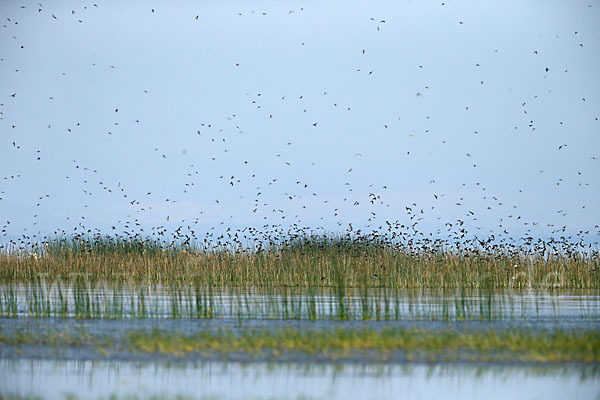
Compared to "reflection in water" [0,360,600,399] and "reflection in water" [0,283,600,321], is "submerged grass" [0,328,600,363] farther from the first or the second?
"reflection in water" [0,283,600,321]

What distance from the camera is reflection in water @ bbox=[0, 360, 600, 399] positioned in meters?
9.30

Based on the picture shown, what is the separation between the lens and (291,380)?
9.98 m

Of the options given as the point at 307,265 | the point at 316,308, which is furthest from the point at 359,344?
the point at 307,265

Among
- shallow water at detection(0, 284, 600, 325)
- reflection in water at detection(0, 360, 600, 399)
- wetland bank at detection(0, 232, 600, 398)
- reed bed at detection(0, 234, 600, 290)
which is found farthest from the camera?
reed bed at detection(0, 234, 600, 290)

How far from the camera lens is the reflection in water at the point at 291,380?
9.30m

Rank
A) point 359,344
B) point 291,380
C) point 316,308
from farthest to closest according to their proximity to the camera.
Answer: point 316,308 → point 359,344 → point 291,380

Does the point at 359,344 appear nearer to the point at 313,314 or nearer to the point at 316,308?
the point at 313,314

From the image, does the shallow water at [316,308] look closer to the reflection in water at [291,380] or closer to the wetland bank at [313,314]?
the wetland bank at [313,314]

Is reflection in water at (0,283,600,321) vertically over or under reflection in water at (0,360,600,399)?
over

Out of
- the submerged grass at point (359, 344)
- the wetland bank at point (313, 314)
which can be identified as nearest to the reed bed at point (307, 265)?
the wetland bank at point (313, 314)

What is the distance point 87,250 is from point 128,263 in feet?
10.4

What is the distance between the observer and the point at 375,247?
86.5 ft

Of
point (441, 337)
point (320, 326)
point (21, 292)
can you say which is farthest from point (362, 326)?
point (21, 292)

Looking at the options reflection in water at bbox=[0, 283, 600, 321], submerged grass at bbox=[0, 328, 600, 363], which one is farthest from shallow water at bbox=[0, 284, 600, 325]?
submerged grass at bbox=[0, 328, 600, 363]
